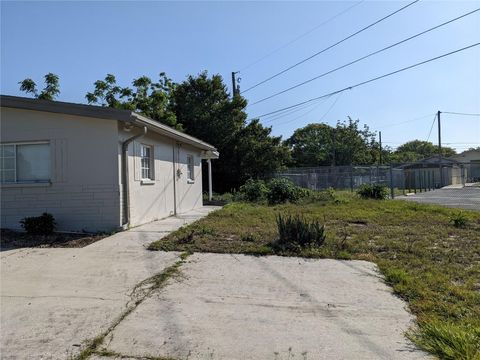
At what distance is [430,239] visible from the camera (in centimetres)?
853

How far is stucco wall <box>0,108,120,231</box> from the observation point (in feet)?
31.2

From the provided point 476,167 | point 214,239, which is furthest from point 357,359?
point 476,167

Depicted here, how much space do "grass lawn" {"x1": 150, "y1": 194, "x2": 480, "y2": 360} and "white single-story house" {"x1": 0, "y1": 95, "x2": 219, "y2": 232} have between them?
1.90 metres

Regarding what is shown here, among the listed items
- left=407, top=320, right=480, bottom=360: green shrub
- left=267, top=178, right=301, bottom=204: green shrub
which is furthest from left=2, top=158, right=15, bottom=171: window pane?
left=267, top=178, right=301, bottom=204: green shrub

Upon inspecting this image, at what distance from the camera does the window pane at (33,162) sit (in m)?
9.88

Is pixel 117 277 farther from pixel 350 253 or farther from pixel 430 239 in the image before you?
pixel 430 239

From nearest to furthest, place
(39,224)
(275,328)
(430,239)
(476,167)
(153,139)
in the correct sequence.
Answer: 1. (275,328)
2. (430,239)
3. (39,224)
4. (153,139)
5. (476,167)

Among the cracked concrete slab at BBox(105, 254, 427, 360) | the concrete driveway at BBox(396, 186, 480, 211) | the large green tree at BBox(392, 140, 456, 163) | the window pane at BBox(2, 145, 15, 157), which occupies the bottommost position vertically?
the cracked concrete slab at BBox(105, 254, 427, 360)

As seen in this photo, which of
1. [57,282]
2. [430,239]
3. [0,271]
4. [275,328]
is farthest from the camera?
[430,239]

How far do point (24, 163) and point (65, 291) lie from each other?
5920 mm

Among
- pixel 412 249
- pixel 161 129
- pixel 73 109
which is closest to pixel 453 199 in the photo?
pixel 412 249

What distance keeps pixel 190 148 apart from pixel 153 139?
14.6ft

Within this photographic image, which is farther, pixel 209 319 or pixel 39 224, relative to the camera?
pixel 39 224

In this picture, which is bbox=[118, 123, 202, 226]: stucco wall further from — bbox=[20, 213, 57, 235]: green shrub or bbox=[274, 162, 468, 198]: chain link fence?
bbox=[274, 162, 468, 198]: chain link fence
